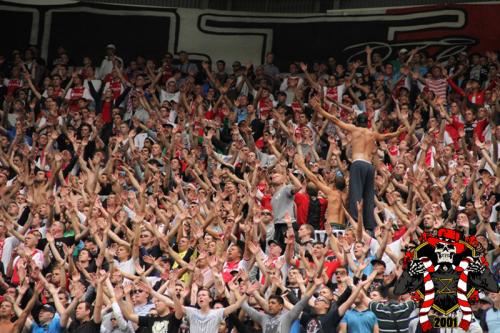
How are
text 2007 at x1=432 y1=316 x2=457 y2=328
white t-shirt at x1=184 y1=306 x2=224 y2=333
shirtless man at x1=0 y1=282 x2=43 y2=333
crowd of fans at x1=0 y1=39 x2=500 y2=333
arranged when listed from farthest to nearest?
shirtless man at x1=0 y1=282 x2=43 y2=333, crowd of fans at x1=0 y1=39 x2=500 y2=333, white t-shirt at x1=184 y1=306 x2=224 y2=333, text 2007 at x1=432 y1=316 x2=457 y2=328

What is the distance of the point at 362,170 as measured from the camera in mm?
17422

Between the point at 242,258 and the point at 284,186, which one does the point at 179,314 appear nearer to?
the point at 242,258

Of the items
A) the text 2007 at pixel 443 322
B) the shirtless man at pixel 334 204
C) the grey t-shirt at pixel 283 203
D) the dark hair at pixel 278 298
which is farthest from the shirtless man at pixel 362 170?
the text 2007 at pixel 443 322

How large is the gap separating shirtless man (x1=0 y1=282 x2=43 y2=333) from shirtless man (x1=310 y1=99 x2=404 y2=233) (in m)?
4.26

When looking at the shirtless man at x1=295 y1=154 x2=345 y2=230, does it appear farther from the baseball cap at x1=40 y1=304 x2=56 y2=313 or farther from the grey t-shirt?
the baseball cap at x1=40 y1=304 x2=56 y2=313

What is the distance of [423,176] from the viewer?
18.8m

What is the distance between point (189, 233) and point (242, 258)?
1.62 metres

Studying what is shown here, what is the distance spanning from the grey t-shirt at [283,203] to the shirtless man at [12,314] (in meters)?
3.62

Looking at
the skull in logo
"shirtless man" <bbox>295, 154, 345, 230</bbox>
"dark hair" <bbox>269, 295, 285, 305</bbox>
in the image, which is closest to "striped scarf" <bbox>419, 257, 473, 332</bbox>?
the skull in logo

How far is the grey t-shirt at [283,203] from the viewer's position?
18.2 meters

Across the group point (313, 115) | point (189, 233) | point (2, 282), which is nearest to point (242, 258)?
point (189, 233)

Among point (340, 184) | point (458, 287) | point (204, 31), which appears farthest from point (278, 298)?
point (204, 31)

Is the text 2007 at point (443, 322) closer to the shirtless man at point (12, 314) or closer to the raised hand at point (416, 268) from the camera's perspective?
the raised hand at point (416, 268)

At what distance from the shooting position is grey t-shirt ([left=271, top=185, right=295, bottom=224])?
59.6ft
